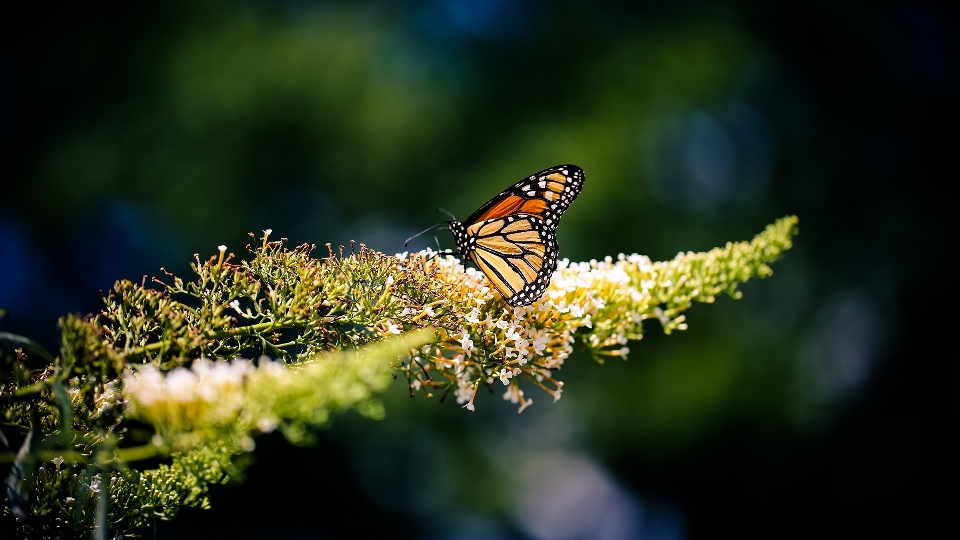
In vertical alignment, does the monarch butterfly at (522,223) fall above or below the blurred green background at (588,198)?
below

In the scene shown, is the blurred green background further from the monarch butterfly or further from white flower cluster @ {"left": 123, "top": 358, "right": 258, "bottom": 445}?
white flower cluster @ {"left": 123, "top": 358, "right": 258, "bottom": 445}

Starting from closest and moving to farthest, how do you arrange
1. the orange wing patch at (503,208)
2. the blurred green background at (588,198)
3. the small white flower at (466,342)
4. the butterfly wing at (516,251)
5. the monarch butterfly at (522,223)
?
the small white flower at (466,342) → the butterfly wing at (516,251) → the monarch butterfly at (522,223) → the orange wing patch at (503,208) → the blurred green background at (588,198)

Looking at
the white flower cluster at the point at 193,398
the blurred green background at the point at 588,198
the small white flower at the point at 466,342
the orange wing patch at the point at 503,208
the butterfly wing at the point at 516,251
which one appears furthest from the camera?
the blurred green background at the point at 588,198

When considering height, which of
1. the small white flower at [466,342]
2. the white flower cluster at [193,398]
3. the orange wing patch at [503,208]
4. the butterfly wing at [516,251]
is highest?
the orange wing patch at [503,208]

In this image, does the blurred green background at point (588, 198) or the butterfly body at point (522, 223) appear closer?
the butterfly body at point (522, 223)

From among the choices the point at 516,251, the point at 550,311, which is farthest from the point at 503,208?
the point at 550,311

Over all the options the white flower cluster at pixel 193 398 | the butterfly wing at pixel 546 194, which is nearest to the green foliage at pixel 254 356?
the white flower cluster at pixel 193 398

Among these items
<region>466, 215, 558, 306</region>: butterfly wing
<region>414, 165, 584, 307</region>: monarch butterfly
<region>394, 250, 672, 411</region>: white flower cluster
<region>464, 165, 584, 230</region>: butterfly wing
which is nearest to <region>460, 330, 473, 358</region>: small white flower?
<region>394, 250, 672, 411</region>: white flower cluster

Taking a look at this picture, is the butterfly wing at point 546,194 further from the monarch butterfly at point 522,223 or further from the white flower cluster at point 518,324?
the white flower cluster at point 518,324
